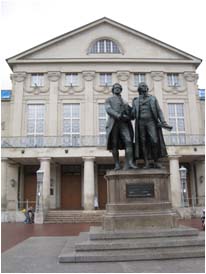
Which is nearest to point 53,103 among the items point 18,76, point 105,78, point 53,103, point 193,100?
point 53,103

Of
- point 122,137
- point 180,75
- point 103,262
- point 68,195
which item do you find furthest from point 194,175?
point 103,262

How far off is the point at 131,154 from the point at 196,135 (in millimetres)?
21188

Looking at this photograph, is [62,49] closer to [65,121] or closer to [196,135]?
[65,121]

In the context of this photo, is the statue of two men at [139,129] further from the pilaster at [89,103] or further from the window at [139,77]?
the window at [139,77]

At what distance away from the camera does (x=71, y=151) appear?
23.2 m

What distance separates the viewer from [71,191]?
27469 mm

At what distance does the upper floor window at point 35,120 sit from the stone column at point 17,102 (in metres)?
0.85

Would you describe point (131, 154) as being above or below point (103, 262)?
above

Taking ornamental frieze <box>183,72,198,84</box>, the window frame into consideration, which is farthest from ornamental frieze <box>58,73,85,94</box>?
ornamental frieze <box>183,72,198,84</box>

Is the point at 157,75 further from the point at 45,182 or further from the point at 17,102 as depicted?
the point at 45,182

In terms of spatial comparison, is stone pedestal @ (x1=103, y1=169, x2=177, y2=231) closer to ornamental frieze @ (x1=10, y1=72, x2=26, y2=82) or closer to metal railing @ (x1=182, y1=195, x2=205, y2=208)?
metal railing @ (x1=182, y1=195, x2=205, y2=208)

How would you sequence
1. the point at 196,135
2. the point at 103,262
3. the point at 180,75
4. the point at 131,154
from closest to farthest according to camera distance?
the point at 103,262, the point at 131,154, the point at 196,135, the point at 180,75

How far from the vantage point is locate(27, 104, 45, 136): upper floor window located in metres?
27.7

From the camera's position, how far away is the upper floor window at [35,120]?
27.7 m
